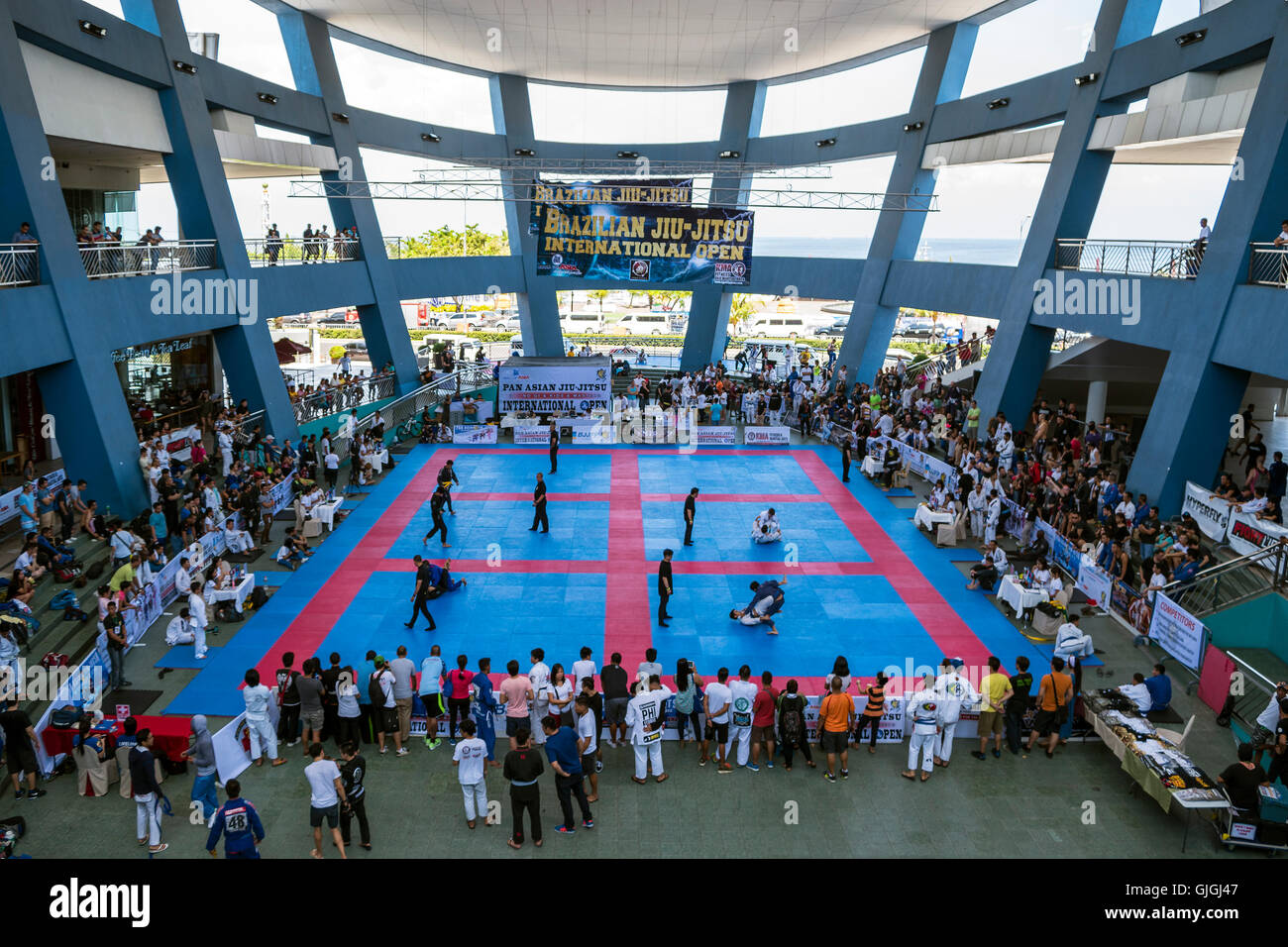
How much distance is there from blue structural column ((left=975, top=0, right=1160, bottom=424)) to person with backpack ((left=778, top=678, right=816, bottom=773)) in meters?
17.4

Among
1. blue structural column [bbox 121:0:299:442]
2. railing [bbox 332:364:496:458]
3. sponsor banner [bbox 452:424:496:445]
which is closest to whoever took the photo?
blue structural column [bbox 121:0:299:442]

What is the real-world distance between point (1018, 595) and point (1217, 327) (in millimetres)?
7258

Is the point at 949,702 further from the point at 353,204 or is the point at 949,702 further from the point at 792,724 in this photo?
the point at 353,204

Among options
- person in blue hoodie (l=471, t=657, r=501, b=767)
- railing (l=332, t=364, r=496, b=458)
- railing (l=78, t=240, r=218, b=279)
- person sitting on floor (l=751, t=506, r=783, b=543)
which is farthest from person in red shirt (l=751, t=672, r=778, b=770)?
railing (l=332, t=364, r=496, b=458)

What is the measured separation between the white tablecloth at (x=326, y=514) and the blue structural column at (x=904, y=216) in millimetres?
19490

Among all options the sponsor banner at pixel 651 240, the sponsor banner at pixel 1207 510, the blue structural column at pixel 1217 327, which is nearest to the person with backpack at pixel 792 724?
the sponsor banner at pixel 1207 510

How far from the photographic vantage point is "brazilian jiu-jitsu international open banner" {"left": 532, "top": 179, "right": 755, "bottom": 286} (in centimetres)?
2859

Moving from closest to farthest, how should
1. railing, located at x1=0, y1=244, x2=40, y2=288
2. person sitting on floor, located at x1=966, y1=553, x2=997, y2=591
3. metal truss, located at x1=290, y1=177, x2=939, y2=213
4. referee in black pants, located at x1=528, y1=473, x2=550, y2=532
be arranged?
railing, located at x1=0, y1=244, x2=40, y2=288
person sitting on floor, located at x1=966, y1=553, x2=997, y2=591
referee in black pants, located at x1=528, y1=473, x2=550, y2=532
metal truss, located at x1=290, y1=177, x2=939, y2=213

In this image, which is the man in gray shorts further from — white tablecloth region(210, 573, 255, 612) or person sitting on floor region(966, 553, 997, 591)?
person sitting on floor region(966, 553, 997, 591)

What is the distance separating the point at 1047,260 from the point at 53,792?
24.5m

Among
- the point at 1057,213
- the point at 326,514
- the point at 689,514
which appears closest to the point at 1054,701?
the point at 689,514

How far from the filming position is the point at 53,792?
401 inches

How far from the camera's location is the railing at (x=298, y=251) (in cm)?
2650

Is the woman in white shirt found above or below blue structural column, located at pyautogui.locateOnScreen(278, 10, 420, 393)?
below
